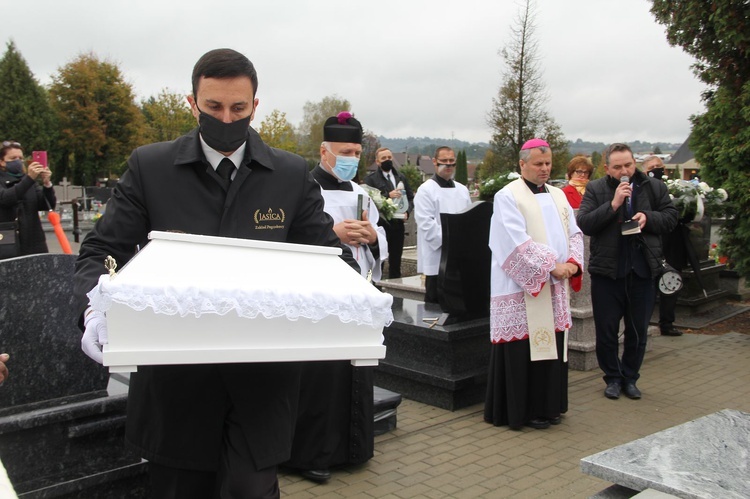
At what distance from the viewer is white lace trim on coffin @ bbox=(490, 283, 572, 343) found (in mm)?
5598

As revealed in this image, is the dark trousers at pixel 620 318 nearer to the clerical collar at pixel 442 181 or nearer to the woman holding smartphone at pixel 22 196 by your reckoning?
the clerical collar at pixel 442 181

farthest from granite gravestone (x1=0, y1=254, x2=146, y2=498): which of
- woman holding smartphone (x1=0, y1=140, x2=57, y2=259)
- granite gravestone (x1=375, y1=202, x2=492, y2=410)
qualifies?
woman holding smartphone (x1=0, y1=140, x2=57, y2=259)

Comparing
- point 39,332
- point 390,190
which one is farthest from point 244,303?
point 390,190

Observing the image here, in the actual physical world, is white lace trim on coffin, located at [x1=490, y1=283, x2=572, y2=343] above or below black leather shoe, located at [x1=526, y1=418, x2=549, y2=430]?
above

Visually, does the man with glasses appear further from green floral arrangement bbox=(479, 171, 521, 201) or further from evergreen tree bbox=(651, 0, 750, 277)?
evergreen tree bbox=(651, 0, 750, 277)

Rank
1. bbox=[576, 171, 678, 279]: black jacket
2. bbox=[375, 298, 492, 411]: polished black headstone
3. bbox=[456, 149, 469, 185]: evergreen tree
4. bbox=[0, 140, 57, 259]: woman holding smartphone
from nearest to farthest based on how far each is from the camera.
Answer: bbox=[375, 298, 492, 411]: polished black headstone < bbox=[576, 171, 678, 279]: black jacket < bbox=[0, 140, 57, 259]: woman holding smartphone < bbox=[456, 149, 469, 185]: evergreen tree

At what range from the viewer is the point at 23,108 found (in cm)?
3334

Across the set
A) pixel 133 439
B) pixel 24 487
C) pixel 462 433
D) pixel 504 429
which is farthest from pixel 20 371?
pixel 504 429

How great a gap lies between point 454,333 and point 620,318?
1613mm

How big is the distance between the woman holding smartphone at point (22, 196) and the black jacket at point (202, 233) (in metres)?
6.22

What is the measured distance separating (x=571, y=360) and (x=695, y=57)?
510cm

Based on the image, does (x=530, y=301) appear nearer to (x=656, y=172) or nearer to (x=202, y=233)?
(x=202, y=233)

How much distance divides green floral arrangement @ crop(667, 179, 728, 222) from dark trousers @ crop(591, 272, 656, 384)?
2847mm

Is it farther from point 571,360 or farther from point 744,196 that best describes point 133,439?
point 744,196
